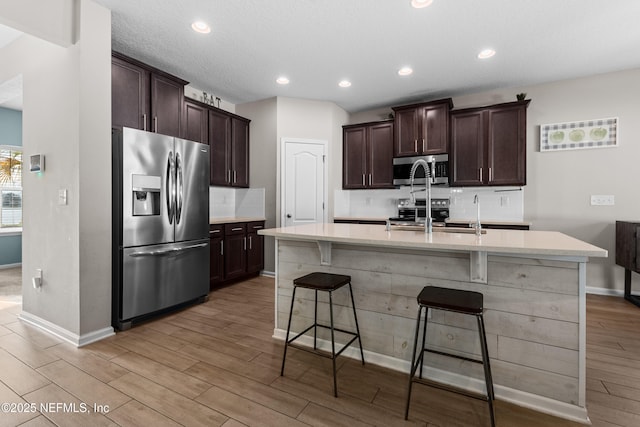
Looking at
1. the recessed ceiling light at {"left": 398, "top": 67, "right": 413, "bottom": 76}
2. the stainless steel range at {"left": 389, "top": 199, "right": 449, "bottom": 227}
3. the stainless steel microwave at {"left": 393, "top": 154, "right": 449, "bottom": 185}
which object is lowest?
the stainless steel range at {"left": 389, "top": 199, "right": 449, "bottom": 227}

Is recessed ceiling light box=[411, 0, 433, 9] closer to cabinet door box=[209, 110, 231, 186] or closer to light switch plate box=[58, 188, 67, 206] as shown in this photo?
cabinet door box=[209, 110, 231, 186]

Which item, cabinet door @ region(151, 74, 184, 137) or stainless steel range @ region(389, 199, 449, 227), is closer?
cabinet door @ region(151, 74, 184, 137)

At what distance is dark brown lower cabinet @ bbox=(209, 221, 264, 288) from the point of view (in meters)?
3.98

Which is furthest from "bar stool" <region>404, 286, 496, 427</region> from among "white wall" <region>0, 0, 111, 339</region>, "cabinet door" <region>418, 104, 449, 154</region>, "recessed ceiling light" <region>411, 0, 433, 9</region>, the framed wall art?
the framed wall art

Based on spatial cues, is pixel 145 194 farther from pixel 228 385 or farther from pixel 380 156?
pixel 380 156

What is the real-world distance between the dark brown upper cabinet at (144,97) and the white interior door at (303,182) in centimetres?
167

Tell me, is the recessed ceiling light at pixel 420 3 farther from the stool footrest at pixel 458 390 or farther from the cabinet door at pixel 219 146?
the cabinet door at pixel 219 146

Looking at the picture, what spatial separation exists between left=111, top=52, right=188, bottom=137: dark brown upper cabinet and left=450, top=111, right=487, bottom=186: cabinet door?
3.78 metres

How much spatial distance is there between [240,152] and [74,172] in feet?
8.50

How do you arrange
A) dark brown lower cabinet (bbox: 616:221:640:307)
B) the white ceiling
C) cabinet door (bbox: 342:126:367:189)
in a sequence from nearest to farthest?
the white ceiling
dark brown lower cabinet (bbox: 616:221:640:307)
cabinet door (bbox: 342:126:367:189)

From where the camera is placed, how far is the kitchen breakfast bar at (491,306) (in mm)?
1598

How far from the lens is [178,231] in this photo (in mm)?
3129

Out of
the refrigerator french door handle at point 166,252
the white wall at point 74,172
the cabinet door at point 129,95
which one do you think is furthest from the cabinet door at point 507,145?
the white wall at point 74,172

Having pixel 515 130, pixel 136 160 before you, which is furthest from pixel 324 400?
pixel 515 130
